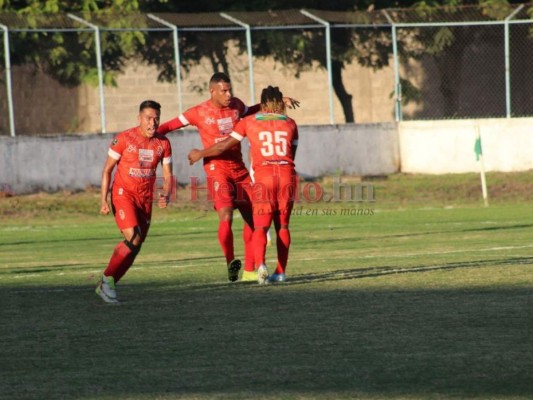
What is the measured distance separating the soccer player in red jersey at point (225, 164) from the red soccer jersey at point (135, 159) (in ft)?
3.72

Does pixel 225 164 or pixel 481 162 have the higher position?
pixel 225 164

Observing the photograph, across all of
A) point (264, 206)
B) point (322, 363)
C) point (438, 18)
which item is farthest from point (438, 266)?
point (438, 18)

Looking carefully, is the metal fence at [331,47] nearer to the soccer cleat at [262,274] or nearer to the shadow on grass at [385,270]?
the shadow on grass at [385,270]

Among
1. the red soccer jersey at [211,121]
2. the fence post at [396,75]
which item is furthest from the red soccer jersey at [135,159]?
the fence post at [396,75]

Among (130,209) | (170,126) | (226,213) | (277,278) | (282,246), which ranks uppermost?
(170,126)

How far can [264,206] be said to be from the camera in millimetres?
13242

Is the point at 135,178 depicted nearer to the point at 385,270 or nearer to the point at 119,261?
the point at 119,261

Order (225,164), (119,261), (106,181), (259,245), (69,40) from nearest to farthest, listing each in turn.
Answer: (119,261) < (106,181) < (259,245) < (225,164) < (69,40)

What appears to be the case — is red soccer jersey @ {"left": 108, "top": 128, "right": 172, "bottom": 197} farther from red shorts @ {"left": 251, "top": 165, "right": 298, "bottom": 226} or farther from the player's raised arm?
red shorts @ {"left": 251, "top": 165, "right": 298, "bottom": 226}

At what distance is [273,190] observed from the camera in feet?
43.5

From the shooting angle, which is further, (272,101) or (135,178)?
(272,101)

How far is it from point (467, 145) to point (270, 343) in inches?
840

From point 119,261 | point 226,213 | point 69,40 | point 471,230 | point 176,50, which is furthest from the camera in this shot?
point 69,40

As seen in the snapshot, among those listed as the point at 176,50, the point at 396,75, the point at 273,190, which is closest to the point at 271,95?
the point at 273,190
